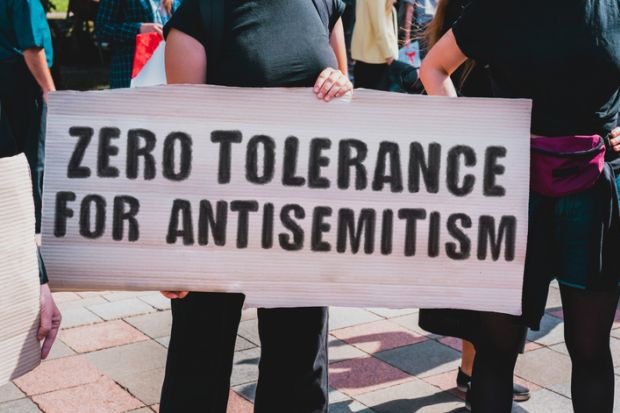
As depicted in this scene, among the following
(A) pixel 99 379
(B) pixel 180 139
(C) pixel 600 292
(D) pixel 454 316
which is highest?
(B) pixel 180 139

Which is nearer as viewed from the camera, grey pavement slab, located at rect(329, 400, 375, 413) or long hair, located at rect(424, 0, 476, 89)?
long hair, located at rect(424, 0, 476, 89)

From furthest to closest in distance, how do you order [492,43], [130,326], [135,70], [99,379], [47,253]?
[130,326], [99,379], [135,70], [492,43], [47,253]

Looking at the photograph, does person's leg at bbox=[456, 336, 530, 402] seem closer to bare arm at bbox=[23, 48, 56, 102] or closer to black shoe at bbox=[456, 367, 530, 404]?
black shoe at bbox=[456, 367, 530, 404]

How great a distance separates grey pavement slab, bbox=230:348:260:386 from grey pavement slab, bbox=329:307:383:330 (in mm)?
508

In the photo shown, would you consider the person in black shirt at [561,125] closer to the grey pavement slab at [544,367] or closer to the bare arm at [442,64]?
the bare arm at [442,64]

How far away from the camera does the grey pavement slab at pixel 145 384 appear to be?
356 centimetres

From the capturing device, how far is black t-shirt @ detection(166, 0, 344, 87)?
93.0 inches

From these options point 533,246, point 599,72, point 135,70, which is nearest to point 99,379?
point 135,70

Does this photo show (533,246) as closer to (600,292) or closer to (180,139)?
(600,292)

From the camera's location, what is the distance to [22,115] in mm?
5438

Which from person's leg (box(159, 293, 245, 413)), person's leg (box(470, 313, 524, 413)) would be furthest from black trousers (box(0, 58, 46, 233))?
person's leg (box(470, 313, 524, 413))

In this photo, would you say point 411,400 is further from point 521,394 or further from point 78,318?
point 78,318

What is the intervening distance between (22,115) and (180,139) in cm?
344

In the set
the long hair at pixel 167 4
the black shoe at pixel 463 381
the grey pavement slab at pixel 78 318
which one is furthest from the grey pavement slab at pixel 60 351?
the long hair at pixel 167 4
